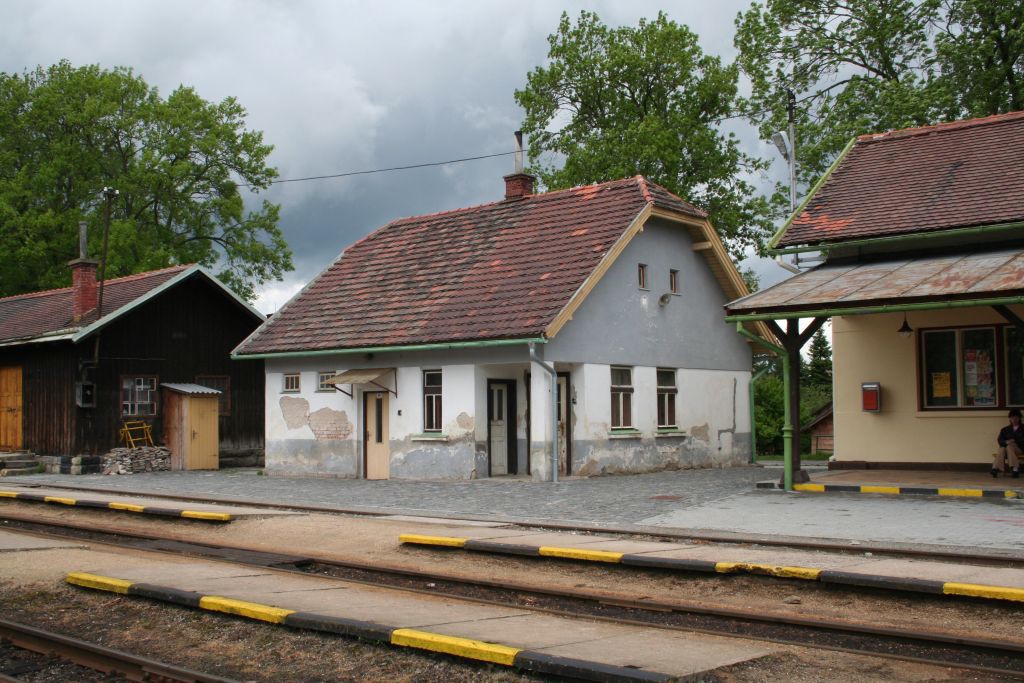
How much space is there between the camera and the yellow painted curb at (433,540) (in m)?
12.2

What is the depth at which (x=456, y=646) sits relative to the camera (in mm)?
7293

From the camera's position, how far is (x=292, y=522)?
15.0m

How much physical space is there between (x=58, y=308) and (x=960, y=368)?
24387 millimetres

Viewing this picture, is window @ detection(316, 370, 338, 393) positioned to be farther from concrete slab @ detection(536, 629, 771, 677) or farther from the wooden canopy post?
concrete slab @ detection(536, 629, 771, 677)

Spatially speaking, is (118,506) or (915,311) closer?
(118,506)

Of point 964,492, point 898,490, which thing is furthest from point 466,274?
point 964,492

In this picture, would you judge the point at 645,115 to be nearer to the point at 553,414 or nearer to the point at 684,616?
the point at 553,414

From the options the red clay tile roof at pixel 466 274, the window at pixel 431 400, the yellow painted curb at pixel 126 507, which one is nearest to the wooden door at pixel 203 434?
the red clay tile roof at pixel 466 274

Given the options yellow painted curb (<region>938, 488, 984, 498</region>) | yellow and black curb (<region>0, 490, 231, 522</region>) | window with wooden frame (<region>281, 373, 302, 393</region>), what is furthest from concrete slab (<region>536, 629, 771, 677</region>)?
window with wooden frame (<region>281, 373, 302, 393</region>)

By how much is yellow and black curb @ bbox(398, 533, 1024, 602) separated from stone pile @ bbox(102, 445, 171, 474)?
17265 millimetres

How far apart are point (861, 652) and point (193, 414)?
24.3 metres

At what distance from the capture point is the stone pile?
91.4 ft

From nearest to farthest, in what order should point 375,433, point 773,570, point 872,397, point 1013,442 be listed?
point 773,570, point 1013,442, point 872,397, point 375,433

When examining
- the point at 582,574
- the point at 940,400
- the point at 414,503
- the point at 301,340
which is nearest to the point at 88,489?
the point at 301,340
